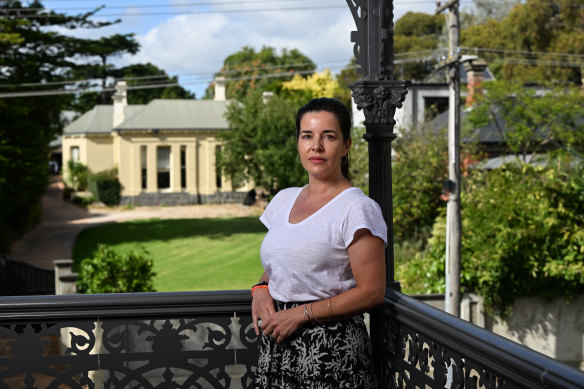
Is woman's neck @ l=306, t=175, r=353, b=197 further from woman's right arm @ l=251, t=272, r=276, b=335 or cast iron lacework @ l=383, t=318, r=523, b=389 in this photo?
cast iron lacework @ l=383, t=318, r=523, b=389

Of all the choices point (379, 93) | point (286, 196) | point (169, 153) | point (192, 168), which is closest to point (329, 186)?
point (286, 196)

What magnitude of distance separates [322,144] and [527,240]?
39.5ft

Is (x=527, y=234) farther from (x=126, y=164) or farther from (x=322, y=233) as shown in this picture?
(x=126, y=164)

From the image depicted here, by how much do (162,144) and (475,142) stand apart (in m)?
24.5

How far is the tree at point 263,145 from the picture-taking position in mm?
33219

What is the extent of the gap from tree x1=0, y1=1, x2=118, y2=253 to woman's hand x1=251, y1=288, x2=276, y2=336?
2070 centimetres

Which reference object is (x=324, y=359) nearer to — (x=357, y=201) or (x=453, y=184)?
(x=357, y=201)

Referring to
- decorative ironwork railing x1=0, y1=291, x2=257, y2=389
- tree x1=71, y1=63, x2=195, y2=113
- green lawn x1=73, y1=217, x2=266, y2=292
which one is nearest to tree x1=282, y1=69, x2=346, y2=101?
tree x1=71, y1=63, x2=195, y2=113

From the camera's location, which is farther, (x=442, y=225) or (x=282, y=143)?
(x=282, y=143)

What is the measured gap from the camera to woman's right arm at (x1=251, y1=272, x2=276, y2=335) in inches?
106

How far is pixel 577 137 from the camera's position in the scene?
21.6 meters

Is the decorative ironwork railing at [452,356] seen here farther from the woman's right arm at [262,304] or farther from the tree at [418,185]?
the tree at [418,185]

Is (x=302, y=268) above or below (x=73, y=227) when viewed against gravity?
above

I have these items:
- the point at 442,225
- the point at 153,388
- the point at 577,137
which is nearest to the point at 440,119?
the point at 577,137
